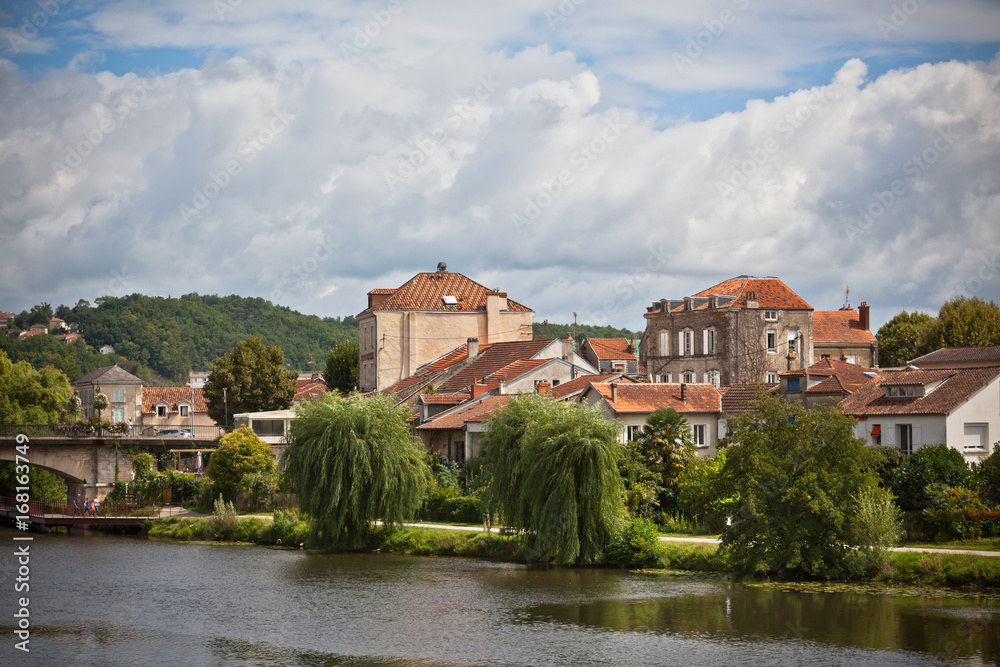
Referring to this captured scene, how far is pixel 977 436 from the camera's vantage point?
43.1 m

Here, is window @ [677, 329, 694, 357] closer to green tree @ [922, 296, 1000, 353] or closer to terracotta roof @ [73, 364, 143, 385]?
green tree @ [922, 296, 1000, 353]

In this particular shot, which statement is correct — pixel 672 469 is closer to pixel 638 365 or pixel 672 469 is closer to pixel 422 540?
pixel 422 540

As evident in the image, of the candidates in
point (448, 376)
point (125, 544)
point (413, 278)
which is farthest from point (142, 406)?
point (125, 544)

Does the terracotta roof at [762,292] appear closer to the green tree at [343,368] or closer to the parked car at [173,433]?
the green tree at [343,368]

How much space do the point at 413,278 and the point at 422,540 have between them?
3759 cm

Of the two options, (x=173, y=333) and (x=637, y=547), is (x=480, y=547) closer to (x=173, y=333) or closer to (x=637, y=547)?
(x=637, y=547)

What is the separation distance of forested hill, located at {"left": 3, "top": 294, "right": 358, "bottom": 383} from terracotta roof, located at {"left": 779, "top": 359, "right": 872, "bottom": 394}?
12089 centimetres

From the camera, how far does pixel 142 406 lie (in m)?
106

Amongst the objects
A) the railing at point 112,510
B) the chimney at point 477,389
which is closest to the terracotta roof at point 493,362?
the chimney at point 477,389

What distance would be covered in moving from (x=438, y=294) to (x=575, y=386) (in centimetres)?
2568

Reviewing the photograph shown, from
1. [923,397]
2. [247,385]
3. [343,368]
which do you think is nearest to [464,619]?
[923,397]

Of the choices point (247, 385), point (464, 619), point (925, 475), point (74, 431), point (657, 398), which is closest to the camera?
point (464, 619)

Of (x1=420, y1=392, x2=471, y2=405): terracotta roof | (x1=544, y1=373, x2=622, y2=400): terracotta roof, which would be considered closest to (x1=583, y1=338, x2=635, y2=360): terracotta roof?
(x1=420, y1=392, x2=471, y2=405): terracotta roof

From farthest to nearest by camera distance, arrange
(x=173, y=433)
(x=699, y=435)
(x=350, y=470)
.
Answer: (x=173, y=433) → (x=699, y=435) → (x=350, y=470)
